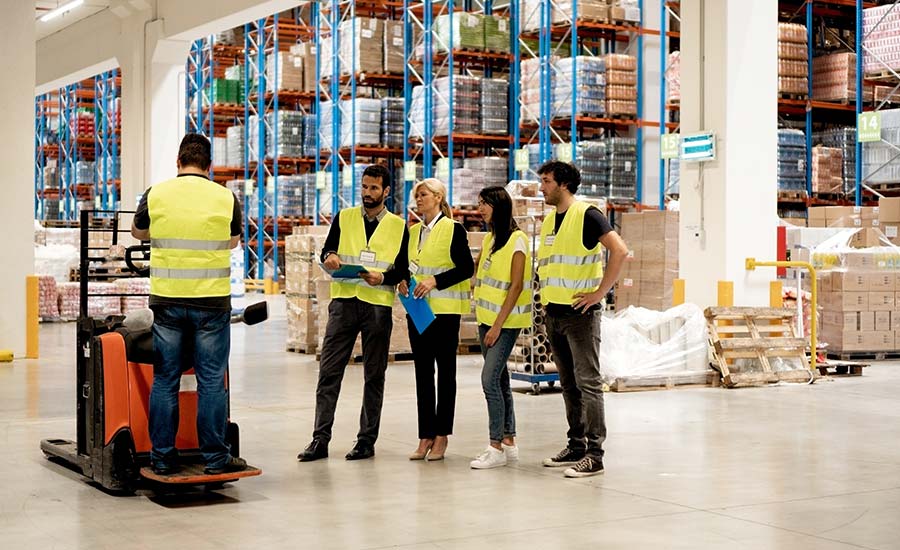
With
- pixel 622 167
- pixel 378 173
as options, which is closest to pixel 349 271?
pixel 378 173

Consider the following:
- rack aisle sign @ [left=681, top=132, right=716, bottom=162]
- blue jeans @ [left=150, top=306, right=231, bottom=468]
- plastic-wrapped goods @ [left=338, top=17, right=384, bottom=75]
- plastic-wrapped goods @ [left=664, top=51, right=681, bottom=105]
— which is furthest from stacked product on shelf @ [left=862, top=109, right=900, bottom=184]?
blue jeans @ [left=150, top=306, right=231, bottom=468]

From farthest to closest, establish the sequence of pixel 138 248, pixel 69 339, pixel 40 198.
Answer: pixel 40 198 → pixel 69 339 → pixel 138 248

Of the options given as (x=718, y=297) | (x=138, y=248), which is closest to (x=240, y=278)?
(x=718, y=297)

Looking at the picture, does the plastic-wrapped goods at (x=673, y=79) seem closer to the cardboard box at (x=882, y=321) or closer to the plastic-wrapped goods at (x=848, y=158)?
the plastic-wrapped goods at (x=848, y=158)

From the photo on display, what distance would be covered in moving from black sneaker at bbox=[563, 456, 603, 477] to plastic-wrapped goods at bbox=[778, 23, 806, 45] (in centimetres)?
1411

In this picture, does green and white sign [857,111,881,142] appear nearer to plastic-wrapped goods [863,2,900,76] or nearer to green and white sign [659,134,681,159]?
plastic-wrapped goods [863,2,900,76]

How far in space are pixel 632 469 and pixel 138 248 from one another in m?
3.14

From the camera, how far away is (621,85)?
19969 mm

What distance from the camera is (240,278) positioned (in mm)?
20516

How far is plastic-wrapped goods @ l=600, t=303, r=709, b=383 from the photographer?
1145cm

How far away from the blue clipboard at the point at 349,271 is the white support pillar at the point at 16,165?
7.55 meters

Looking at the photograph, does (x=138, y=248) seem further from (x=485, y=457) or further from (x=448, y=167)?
(x=448, y=167)

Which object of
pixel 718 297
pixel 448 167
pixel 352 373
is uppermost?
pixel 448 167

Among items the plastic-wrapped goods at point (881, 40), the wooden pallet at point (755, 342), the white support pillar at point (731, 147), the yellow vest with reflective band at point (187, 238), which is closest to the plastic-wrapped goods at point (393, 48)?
the plastic-wrapped goods at point (881, 40)
